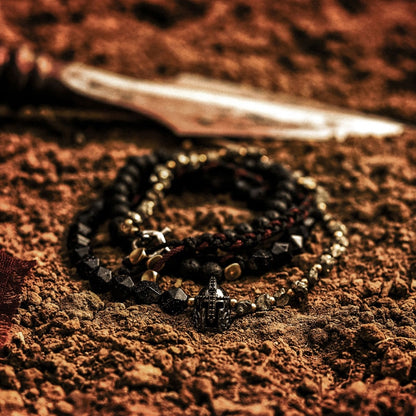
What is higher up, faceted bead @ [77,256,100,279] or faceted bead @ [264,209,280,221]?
faceted bead @ [264,209,280,221]

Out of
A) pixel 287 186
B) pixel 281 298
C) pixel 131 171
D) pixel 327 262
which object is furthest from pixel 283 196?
pixel 131 171

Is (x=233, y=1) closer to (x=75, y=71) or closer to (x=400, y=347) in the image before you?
(x=75, y=71)

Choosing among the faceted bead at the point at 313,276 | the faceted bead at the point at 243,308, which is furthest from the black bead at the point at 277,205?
the faceted bead at the point at 243,308

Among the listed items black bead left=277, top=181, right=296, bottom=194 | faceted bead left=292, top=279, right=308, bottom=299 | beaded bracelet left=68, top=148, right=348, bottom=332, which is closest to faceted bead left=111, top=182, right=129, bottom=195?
beaded bracelet left=68, top=148, right=348, bottom=332

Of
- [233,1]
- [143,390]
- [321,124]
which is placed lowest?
[143,390]

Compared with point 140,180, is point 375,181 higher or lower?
higher

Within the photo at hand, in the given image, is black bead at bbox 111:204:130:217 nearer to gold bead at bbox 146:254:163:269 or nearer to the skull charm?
gold bead at bbox 146:254:163:269

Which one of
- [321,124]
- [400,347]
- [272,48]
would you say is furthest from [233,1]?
[400,347]
